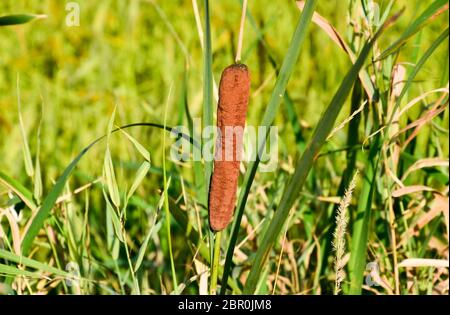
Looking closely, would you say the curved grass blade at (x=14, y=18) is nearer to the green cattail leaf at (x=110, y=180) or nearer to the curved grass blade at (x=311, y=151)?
the green cattail leaf at (x=110, y=180)

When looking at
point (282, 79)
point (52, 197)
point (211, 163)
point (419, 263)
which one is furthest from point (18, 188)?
point (419, 263)

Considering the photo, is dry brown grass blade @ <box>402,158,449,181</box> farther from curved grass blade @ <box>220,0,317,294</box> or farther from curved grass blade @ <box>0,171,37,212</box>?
curved grass blade @ <box>0,171,37,212</box>

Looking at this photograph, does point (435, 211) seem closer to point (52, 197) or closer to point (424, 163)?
point (424, 163)

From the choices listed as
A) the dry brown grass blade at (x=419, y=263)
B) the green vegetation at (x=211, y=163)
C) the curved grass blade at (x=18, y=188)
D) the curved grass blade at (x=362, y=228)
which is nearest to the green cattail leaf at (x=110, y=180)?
the green vegetation at (x=211, y=163)

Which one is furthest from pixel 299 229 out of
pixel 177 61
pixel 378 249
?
pixel 177 61

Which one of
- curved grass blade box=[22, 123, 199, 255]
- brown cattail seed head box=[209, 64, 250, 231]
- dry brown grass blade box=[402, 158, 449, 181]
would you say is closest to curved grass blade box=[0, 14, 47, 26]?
curved grass blade box=[22, 123, 199, 255]

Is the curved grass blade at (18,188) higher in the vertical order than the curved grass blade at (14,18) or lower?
lower

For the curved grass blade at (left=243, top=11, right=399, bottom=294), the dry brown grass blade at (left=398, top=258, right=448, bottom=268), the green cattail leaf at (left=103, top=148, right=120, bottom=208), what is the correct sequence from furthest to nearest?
the dry brown grass blade at (left=398, top=258, right=448, bottom=268) < the green cattail leaf at (left=103, top=148, right=120, bottom=208) < the curved grass blade at (left=243, top=11, right=399, bottom=294)
